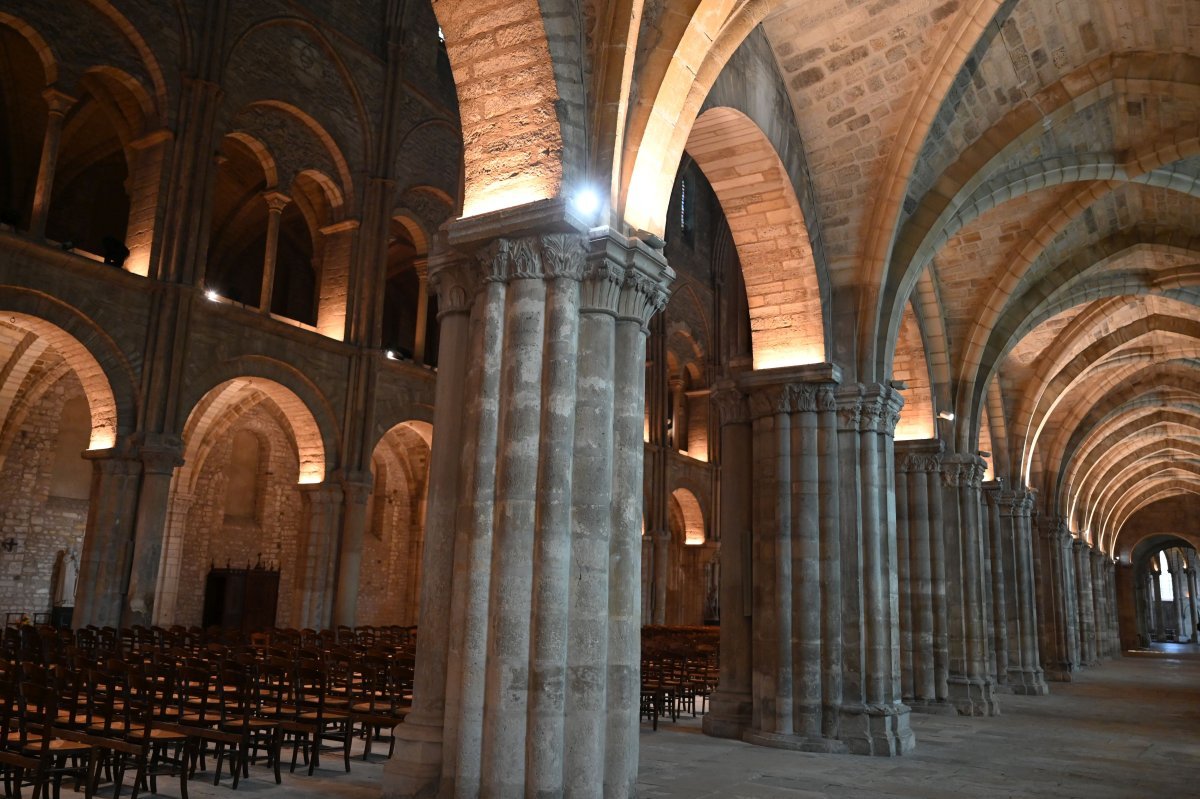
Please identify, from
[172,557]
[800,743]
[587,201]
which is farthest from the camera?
[172,557]

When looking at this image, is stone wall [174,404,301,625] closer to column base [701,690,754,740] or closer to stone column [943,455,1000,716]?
column base [701,690,754,740]

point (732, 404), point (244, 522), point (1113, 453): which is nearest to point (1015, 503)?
point (732, 404)

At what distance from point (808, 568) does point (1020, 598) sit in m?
12.8

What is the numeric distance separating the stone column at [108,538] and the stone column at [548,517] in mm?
10423

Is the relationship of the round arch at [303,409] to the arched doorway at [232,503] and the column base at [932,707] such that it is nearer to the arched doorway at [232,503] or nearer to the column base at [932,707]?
the arched doorway at [232,503]

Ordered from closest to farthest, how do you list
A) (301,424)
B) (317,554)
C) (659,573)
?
(317,554) < (301,424) < (659,573)

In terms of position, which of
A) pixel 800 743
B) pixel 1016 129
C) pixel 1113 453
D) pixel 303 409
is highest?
pixel 1016 129

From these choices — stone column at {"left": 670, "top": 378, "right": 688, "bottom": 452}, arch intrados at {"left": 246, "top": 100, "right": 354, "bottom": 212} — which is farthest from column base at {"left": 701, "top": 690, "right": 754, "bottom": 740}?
stone column at {"left": 670, "top": 378, "right": 688, "bottom": 452}

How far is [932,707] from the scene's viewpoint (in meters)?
13.9

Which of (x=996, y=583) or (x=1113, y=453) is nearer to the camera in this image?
(x=996, y=583)

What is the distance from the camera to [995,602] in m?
19.0

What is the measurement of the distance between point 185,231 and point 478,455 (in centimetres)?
1191

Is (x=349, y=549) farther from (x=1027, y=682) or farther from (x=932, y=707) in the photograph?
(x=1027, y=682)

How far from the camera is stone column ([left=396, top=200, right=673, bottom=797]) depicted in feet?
19.2
